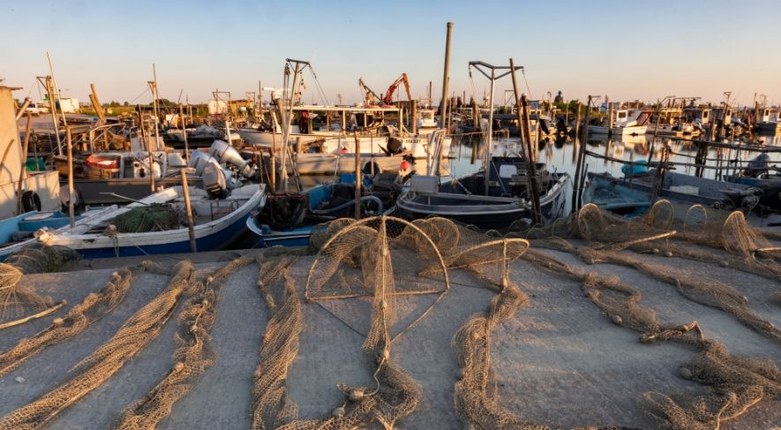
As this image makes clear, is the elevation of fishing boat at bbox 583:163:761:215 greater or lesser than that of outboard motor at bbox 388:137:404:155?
lesser

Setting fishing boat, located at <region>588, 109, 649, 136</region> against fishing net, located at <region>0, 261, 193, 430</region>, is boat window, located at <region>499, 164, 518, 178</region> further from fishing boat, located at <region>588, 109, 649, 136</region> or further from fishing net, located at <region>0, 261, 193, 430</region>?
fishing boat, located at <region>588, 109, 649, 136</region>

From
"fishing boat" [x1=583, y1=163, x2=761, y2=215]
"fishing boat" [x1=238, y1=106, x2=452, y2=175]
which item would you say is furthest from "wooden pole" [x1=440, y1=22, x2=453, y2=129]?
"fishing boat" [x1=583, y1=163, x2=761, y2=215]

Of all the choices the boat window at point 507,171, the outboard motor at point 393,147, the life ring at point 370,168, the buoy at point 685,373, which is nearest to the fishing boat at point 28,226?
the buoy at point 685,373

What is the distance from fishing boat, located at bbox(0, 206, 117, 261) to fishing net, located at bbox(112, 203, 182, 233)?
61 centimetres

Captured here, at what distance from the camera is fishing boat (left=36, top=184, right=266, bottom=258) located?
24.4 feet

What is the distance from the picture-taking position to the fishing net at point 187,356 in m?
2.77

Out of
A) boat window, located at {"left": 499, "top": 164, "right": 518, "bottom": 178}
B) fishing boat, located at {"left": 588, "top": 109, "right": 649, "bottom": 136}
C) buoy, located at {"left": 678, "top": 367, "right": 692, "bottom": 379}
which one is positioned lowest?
Result: buoy, located at {"left": 678, "top": 367, "right": 692, "bottom": 379}

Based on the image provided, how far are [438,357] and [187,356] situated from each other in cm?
186

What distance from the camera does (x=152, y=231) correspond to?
26.7ft

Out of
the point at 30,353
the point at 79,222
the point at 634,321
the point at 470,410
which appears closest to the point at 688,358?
Result: the point at 634,321

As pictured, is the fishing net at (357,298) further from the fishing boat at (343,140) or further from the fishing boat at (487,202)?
the fishing boat at (343,140)

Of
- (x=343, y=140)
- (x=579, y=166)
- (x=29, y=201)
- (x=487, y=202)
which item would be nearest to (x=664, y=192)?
(x=579, y=166)

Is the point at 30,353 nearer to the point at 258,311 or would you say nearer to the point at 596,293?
the point at 258,311

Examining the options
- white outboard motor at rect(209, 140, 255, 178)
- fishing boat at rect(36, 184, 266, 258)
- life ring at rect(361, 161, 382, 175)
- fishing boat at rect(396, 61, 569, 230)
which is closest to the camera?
fishing boat at rect(36, 184, 266, 258)
